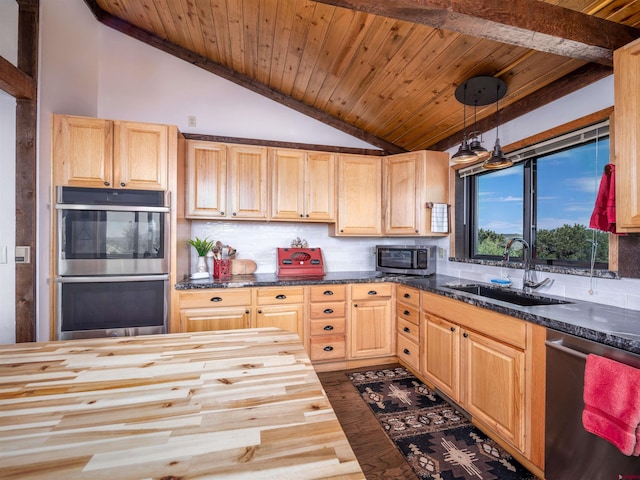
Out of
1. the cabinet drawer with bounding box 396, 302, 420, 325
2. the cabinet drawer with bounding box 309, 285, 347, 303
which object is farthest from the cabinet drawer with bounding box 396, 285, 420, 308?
the cabinet drawer with bounding box 309, 285, 347, 303

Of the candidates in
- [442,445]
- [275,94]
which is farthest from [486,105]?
[442,445]

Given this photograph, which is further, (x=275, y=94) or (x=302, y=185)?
(x=275, y=94)

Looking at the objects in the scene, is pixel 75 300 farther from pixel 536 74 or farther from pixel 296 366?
pixel 536 74

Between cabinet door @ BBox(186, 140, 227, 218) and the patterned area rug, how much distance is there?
2038mm

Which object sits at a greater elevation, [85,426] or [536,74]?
[536,74]

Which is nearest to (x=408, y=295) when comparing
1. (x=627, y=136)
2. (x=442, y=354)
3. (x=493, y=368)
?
(x=442, y=354)

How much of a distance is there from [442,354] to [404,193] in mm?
1592

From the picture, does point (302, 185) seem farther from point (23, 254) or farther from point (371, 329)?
point (23, 254)

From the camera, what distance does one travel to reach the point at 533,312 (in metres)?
1.58

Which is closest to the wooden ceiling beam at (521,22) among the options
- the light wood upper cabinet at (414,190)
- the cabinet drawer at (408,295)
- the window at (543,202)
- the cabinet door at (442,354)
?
the window at (543,202)

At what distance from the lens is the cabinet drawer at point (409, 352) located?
261 centimetres

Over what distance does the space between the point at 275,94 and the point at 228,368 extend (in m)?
3.05

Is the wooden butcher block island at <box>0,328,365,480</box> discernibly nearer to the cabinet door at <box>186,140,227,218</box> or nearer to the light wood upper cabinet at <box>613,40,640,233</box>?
the light wood upper cabinet at <box>613,40,640,233</box>

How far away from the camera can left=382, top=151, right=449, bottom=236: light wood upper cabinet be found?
9.90ft
